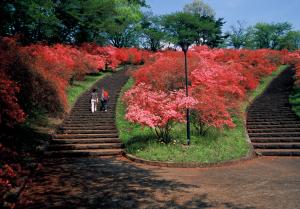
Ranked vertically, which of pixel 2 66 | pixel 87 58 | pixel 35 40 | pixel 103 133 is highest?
pixel 35 40

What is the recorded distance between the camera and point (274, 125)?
68.3ft

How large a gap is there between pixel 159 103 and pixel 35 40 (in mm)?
23735

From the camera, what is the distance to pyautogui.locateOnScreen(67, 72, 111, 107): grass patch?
2530cm

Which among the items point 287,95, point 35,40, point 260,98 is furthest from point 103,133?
point 35,40

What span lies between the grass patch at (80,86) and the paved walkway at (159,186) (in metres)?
11.7

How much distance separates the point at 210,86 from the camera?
2055cm

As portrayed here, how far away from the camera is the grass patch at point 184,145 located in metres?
14.5

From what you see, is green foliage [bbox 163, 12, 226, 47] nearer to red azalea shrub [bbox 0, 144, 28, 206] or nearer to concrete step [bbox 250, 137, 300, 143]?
concrete step [bbox 250, 137, 300, 143]

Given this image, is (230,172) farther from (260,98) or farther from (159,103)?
(260,98)

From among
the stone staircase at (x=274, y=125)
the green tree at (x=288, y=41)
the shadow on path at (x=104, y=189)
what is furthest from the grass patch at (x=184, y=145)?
the green tree at (x=288, y=41)

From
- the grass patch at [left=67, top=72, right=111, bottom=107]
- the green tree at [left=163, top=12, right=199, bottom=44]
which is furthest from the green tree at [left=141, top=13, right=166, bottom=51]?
the grass patch at [left=67, top=72, right=111, bottom=107]

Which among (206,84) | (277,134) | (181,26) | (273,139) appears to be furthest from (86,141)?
(181,26)

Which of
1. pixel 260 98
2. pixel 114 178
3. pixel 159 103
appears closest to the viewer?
pixel 114 178

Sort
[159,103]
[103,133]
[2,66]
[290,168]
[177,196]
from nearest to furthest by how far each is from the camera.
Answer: [177,196] < [2,66] < [290,168] < [159,103] < [103,133]
